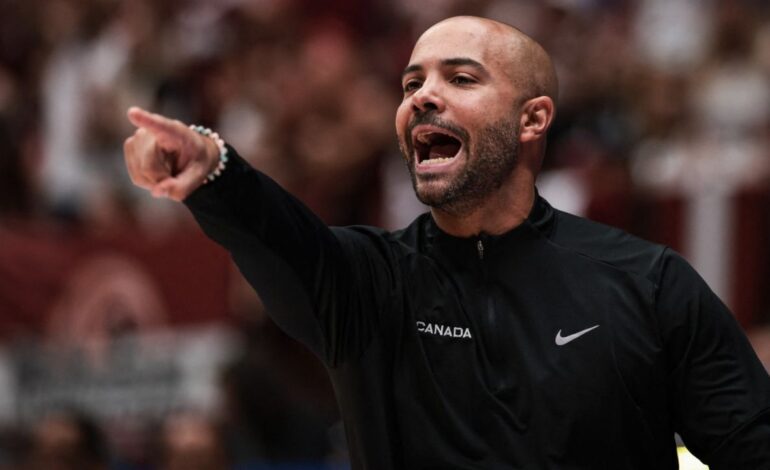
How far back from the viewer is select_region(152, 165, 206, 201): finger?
3.11m

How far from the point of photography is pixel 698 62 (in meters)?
8.95

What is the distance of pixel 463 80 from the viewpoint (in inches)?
148

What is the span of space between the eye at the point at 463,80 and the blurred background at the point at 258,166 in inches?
126

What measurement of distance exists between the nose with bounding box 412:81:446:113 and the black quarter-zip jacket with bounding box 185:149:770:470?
0.37m

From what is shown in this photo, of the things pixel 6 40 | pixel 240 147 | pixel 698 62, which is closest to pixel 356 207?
pixel 240 147

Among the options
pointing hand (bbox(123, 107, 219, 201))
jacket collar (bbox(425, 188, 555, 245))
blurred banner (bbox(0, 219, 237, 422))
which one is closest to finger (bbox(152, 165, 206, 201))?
pointing hand (bbox(123, 107, 219, 201))

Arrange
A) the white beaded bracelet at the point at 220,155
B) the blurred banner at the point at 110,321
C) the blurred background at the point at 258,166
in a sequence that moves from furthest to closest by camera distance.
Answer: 1. the blurred banner at the point at 110,321
2. the blurred background at the point at 258,166
3. the white beaded bracelet at the point at 220,155

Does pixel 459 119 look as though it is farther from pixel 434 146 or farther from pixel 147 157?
pixel 147 157

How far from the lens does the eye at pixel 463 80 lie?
3.77 metres

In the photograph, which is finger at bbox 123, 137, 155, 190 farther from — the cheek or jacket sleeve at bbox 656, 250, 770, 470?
jacket sleeve at bbox 656, 250, 770, 470

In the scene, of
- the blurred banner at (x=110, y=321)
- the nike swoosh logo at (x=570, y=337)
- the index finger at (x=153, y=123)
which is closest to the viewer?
the index finger at (x=153, y=123)

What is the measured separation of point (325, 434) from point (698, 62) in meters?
3.39

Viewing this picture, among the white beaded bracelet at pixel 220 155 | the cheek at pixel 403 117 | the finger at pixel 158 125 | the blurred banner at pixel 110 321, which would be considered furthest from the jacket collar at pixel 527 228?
the blurred banner at pixel 110 321

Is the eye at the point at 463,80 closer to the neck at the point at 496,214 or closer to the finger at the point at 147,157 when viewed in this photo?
the neck at the point at 496,214
